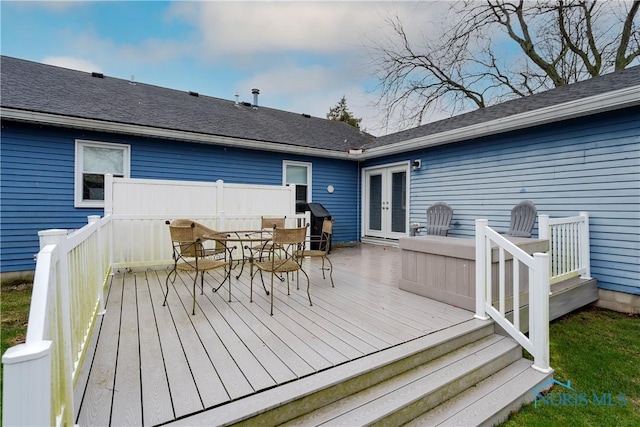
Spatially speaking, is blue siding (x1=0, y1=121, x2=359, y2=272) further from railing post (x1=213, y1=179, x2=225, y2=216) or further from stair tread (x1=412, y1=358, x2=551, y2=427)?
stair tread (x1=412, y1=358, x2=551, y2=427)

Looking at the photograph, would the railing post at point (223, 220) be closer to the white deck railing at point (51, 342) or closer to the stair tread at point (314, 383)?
the white deck railing at point (51, 342)

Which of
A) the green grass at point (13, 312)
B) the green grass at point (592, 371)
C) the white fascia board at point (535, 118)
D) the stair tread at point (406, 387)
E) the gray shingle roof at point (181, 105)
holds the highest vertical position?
the gray shingle roof at point (181, 105)

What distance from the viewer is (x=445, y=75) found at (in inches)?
469

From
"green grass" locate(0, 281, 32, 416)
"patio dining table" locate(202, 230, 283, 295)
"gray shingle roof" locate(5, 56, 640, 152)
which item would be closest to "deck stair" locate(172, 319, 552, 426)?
"patio dining table" locate(202, 230, 283, 295)

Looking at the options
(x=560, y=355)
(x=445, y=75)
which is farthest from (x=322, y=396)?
(x=445, y=75)

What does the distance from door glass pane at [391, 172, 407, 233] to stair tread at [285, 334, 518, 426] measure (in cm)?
530

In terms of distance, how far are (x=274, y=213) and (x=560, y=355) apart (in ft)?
15.5

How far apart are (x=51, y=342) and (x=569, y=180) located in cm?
645

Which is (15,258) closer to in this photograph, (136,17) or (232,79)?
(136,17)

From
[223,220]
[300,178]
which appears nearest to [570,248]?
[223,220]

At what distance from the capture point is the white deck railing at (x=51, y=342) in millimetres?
826

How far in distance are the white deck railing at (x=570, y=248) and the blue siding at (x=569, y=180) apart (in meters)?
0.22

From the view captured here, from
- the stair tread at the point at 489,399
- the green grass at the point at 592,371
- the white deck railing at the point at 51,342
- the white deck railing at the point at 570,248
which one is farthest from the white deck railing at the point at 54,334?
the white deck railing at the point at 570,248

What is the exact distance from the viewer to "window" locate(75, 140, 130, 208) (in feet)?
18.9
